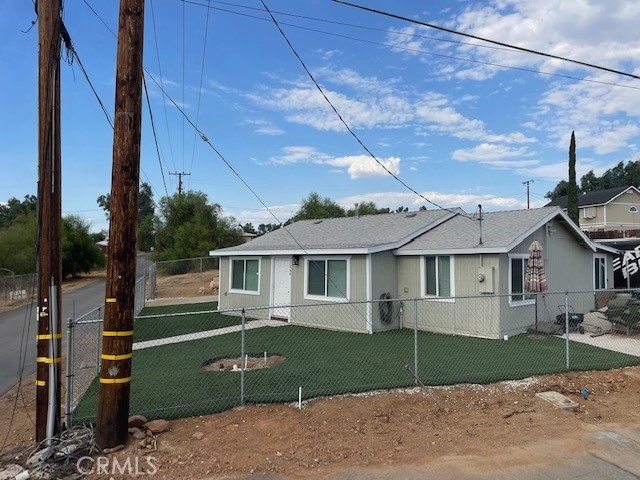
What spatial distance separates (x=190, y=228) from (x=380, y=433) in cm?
3868

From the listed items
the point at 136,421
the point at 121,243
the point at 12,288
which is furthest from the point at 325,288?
the point at 12,288

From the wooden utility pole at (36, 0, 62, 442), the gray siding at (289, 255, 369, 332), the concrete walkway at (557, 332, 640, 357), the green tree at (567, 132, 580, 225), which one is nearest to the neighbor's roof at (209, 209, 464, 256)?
the gray siding at (289, 255, 369, 332)

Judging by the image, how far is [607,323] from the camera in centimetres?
1216

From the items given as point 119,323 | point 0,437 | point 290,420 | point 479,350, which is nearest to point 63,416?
point 0,437

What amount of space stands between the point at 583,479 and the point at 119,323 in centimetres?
492

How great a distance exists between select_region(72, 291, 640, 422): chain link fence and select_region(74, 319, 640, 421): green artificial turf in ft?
0.07

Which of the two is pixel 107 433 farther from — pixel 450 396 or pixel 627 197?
pixel 627 197

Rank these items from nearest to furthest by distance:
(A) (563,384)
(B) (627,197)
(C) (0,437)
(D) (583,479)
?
(D) (583,479) < (C) (0,437) < (A) (563,384) < (B) (627,197)

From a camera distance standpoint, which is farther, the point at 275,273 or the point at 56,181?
the point at 275,273

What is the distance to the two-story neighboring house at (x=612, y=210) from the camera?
42.8 metres

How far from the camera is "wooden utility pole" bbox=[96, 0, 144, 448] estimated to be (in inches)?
196

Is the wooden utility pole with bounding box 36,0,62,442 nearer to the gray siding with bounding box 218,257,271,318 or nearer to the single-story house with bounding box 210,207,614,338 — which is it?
the single-story house with bounding box 210,207,614,338

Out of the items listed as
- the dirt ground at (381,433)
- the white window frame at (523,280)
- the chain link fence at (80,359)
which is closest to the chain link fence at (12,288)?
the chain link fence at (80,359)

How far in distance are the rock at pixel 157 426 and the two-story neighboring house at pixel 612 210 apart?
45.3 m
